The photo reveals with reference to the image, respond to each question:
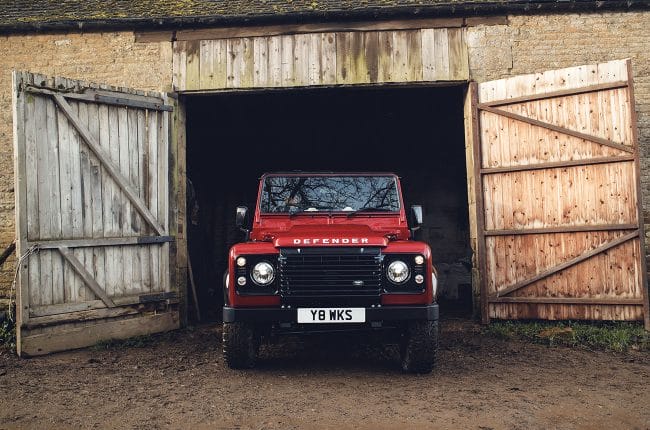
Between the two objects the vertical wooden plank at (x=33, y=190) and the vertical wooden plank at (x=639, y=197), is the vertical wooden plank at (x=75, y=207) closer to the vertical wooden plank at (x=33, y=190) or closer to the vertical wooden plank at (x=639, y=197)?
the vertical wooden plank at (x=33, y=190)

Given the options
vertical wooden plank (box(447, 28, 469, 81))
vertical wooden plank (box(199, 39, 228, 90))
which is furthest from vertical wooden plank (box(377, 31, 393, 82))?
vertical wooden plank (box(199, 39, 228, 90))

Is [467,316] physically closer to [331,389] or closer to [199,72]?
[331,389]

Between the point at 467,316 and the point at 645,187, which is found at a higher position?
the point at 645,187

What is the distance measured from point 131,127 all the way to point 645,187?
667 cm

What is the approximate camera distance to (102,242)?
6.32 meters

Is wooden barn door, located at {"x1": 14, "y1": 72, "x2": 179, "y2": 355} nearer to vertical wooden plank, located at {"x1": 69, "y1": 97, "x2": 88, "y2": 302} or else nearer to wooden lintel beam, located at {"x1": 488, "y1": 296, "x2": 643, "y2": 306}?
vertical wooden plank, located at {"x1": 69, "y1": 97, "x2": 88, "y2": 302}

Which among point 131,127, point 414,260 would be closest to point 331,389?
point 414,260

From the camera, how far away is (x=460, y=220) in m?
11.4

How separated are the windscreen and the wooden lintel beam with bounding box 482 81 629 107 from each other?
95.6 inches

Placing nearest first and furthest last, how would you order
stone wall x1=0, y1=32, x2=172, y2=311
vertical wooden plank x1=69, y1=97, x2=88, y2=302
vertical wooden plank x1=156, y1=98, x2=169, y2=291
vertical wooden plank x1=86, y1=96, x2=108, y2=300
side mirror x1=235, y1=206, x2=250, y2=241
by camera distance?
side mirror x1=235, y1=206, x2=250, y2=241, vertical wooden plank x1=69, y1=97, x2=88, y2=302, vertical wooden plank x1=86, y1=96, x2=108, y2=300, vertical wooden plank x1=156, y1=98, x2=169, y2=291, stone wall x1=0, y1=32, x2=172, y2=311

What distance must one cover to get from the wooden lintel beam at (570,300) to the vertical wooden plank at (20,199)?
5371 millimetres

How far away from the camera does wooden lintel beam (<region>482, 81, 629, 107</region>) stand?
6523 millimetres

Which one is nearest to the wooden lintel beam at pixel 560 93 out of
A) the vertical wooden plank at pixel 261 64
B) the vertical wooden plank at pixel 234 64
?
the vertical wooden plank at pixel 261 64

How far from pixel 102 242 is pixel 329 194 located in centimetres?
279
